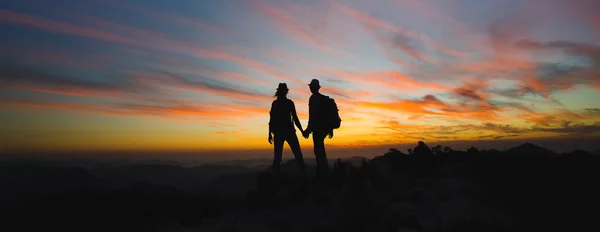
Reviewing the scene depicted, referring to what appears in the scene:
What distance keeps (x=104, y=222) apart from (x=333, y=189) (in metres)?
5.47

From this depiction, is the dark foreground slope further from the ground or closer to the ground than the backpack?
closer to the ground

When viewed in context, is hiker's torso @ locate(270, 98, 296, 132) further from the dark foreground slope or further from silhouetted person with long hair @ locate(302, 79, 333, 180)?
the dark foreground slope

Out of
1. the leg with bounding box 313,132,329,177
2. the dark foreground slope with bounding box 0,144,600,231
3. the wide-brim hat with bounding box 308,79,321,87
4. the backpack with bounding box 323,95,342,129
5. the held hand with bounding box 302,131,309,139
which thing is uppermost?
the wide-brim hat with bounding box 308,79,321,87

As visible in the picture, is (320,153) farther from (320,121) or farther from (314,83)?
(314,83)

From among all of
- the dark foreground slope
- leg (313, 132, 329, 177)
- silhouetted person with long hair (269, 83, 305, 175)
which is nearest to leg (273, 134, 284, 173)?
silhouetted person with long hair (269, 83, 305, 175)

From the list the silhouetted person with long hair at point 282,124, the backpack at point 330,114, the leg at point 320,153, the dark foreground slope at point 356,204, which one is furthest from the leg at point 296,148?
the backpack at point 330,114

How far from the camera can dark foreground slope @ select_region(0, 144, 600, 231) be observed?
796 cm

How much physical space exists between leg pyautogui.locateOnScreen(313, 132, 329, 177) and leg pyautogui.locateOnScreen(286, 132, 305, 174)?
0.47 metres

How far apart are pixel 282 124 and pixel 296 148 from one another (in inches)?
31.4

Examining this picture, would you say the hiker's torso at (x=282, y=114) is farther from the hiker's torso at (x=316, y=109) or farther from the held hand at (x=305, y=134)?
the hiker's torso at (x=316, y=109)

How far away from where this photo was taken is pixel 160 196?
31.2 ft

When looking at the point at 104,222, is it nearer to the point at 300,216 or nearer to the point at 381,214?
the point at 300,216

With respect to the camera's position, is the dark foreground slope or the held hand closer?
the dark foreground slope

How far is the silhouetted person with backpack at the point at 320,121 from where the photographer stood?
985cm
